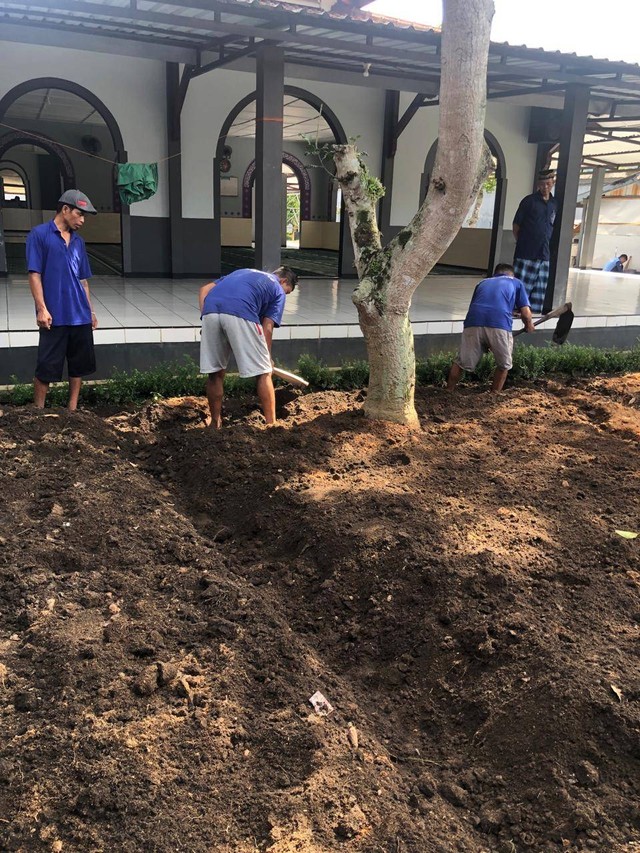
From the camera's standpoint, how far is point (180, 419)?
209 inches

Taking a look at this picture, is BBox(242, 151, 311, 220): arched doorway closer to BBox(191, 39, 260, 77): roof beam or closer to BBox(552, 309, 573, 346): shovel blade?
BBox(191, 39, 260, 77): roof beam

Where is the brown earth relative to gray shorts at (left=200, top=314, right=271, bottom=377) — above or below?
below

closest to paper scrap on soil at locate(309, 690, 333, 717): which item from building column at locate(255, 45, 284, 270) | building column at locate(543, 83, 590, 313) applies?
building column at locate(255, 45, 284, 270)

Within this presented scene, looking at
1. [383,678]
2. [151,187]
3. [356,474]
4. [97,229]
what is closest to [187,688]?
[383,678]

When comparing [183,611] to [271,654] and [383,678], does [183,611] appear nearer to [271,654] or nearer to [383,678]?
[271,654]

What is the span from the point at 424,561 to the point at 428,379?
12.2ft

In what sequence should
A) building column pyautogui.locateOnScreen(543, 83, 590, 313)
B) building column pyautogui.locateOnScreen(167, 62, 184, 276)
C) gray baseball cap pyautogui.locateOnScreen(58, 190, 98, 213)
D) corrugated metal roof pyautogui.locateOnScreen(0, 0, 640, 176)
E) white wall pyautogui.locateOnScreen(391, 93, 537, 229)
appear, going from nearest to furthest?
gray baseball cap pyautogui.locateOnScreen(58, 190, 98, 213)
corrugated metal roof pyautogui.locateOnScreen(0, 0, 640, 176)
building column pyautogui.locateOnScreen(543, 83, 590, 313)
building column pyautogui.locateOnScreen(167, 62, 184, 276)
white wall pyautogui.locateOnScreen(391, 93, 537, 229)

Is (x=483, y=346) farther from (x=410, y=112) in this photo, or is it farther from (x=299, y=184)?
(x=299, y=184)

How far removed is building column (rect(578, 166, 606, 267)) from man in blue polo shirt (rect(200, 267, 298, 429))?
17.0 metres

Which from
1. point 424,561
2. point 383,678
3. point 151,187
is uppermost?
point 151,187

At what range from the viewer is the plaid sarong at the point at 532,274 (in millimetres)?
7527

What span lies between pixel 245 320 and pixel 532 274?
409cm

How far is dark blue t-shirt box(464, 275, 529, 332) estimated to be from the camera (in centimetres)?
592

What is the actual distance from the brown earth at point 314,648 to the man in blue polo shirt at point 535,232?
11.6 ft
